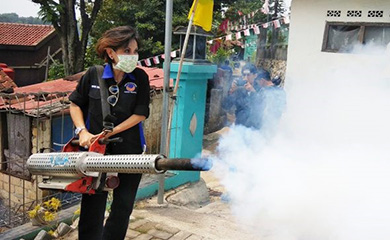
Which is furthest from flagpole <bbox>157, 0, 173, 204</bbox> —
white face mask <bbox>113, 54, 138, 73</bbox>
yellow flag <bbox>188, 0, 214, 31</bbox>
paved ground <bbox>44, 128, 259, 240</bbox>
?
white face mask <bbox>113, 54, 138, 73</bbox>

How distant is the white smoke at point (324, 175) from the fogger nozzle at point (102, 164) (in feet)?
5.57

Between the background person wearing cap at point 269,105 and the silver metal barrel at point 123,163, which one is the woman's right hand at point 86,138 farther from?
the background person wearing cap at point 269,105

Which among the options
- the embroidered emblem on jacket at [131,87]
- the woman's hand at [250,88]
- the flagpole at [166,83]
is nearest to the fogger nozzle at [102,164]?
the embroidered emblem on jacket at [131,87]

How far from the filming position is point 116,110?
2.74 meters

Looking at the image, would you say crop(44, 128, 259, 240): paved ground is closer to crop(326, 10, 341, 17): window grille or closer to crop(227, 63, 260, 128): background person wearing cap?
crop(227, 63, 260, 128): background person wearing cap

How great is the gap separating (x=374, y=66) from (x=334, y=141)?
399cm

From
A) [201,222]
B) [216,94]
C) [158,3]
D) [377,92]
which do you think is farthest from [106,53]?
[158,3]

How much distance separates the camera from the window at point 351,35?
26.4 feet

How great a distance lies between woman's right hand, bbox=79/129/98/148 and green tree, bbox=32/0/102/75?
1065 centimetres

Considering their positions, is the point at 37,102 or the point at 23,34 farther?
the point at 23,34

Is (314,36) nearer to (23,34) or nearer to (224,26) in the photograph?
(224,26)

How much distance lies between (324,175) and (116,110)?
1967mm

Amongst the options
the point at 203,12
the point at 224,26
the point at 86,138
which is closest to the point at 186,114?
the point at 203,12

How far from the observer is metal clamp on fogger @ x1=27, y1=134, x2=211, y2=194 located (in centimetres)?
215
